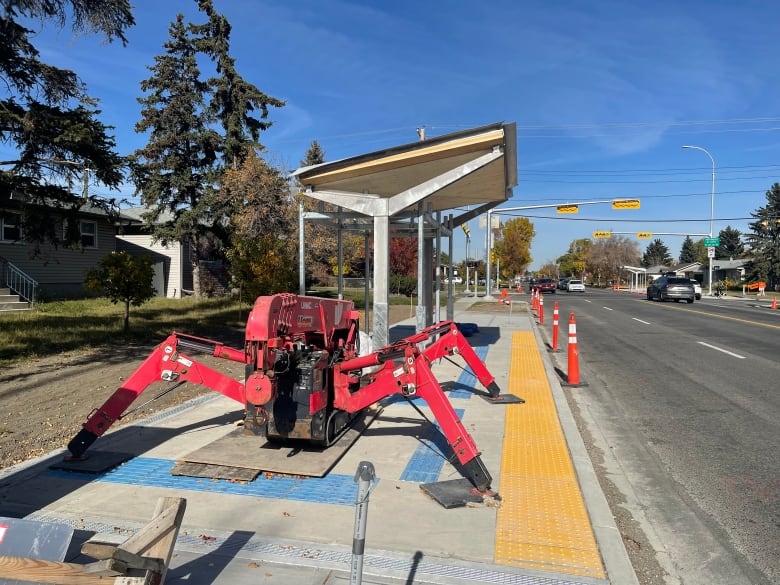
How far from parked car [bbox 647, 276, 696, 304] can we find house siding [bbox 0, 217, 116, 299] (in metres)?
Result: 32.3

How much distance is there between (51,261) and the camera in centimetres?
2388

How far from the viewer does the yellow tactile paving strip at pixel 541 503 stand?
3.76 metres

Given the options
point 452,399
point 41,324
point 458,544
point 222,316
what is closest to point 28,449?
point 458,544

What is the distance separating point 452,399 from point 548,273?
15133 centimetres

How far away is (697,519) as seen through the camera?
461 cm

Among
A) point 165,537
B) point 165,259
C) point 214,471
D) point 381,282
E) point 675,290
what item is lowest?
point 214,471

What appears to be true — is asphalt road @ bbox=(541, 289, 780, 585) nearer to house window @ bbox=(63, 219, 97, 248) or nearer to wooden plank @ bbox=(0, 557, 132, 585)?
wooden plank @ bbox=(0, 557, 132, 585)

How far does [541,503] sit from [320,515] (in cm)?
177

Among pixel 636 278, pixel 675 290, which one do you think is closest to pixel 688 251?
pixel 636 278

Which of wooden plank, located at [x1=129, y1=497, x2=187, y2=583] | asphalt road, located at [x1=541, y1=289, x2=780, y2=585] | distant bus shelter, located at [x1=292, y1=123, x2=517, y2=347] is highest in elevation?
distant bus shelter, located at [x1=292, y1=123, x2=517, y2=347]

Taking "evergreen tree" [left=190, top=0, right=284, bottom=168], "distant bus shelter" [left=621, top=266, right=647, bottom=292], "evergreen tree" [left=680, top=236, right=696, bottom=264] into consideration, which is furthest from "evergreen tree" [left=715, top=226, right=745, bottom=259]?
"evergreen tree" [left=190, top=0, right=284, bottom=168]

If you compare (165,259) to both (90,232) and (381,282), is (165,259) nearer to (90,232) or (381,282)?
(90,232)

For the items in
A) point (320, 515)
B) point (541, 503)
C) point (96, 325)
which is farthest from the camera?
point (96, 325)

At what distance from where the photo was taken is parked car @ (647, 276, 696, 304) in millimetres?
36150
